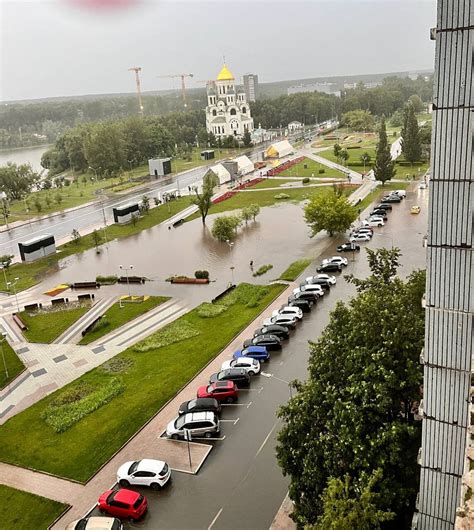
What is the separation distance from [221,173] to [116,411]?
4680cm

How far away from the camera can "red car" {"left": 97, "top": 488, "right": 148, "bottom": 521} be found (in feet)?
47.9

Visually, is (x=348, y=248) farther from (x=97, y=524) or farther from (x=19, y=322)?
(x=97, y=524)

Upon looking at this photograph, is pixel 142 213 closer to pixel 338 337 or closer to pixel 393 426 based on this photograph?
pixel 338 337

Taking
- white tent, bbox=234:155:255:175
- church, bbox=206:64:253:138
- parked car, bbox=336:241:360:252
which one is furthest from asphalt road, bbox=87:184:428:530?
church, bbox=206:64:253:138

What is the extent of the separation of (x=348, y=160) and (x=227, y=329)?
170 feet

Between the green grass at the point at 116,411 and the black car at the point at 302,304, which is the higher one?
the black car at the point at 302,304

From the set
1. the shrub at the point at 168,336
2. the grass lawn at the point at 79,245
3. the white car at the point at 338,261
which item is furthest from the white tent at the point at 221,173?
the shrub at the point at 168,336

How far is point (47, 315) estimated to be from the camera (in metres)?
29.7

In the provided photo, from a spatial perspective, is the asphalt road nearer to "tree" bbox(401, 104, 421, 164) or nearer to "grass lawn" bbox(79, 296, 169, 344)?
"grass lawn" bbox(79, 296, 169, 344)

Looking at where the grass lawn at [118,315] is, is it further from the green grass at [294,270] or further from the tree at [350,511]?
the tree at [350,511]

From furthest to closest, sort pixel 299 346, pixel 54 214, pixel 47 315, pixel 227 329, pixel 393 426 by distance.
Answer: pixel 54 214, pixel 47 315, pixel 227 329, pixel 299 346, pixel 393 426

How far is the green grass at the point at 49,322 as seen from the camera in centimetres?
2700

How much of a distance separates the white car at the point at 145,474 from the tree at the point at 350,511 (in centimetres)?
590

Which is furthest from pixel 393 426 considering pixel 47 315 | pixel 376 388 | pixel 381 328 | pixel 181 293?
pixel 47 315
